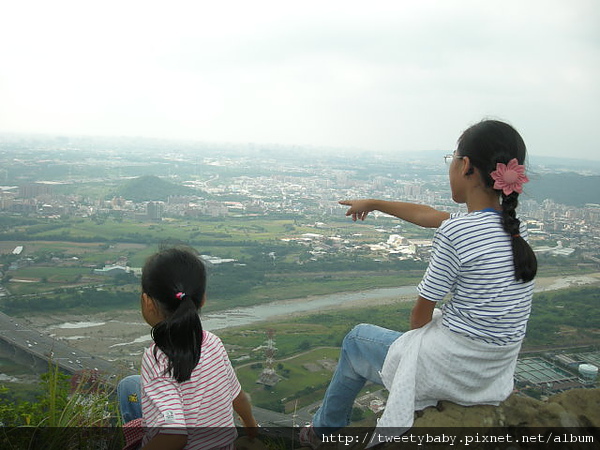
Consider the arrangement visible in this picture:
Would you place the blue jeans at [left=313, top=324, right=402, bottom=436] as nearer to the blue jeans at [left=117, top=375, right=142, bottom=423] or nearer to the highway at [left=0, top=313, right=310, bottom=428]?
the blue jeans at [left=117, top=375, right=142, bottom=423]

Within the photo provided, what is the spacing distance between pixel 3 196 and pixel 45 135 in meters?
32.0

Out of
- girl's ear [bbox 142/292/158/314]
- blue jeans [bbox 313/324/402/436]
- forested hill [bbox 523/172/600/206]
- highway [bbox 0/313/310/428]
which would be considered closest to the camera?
girl's ear [bbox 142/292/158/314]

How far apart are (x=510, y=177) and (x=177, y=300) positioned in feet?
3.46

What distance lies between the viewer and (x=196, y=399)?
59.4 inches

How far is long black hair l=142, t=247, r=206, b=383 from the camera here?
4.83ft

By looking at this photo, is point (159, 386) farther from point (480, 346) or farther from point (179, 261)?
point (480, 346)

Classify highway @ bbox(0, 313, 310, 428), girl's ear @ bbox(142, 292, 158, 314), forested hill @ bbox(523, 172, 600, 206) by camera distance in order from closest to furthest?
1. girl's ear @ bbox(142, 292, 158, 314)
2. highway @ bbox(0, 313, 310, 428)
3. forested hill @ bbox(523, 172, 600, 206)

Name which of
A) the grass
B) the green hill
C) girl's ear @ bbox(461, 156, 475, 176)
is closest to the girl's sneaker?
girl's ear @ bbox(461, 156, 475, 176)

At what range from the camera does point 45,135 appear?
152ft

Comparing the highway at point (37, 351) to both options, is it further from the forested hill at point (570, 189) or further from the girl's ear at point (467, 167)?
the forested hill at point (570, 189)

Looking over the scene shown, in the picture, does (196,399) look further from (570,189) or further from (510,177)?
(570,189)

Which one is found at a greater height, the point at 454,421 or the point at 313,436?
the point at 454,421

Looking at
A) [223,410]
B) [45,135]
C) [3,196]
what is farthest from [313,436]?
[45,135]

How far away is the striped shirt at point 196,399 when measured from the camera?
4.64ft
